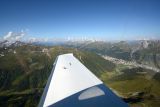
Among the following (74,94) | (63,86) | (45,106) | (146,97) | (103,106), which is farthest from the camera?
(146,97)

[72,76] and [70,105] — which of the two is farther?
[72,76]

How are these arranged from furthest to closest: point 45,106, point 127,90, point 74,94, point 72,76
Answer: point 127,90 < point 72,76 < point 74,94 < point 45,106

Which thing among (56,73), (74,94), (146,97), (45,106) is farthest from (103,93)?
(146,97)

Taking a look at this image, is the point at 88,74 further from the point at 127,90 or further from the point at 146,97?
the point at 127,90

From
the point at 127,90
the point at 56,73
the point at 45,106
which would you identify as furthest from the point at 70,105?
the point at 127,90

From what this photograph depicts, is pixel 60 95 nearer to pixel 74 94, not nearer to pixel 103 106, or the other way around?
pixel 74 94

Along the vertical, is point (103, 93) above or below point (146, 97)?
above
